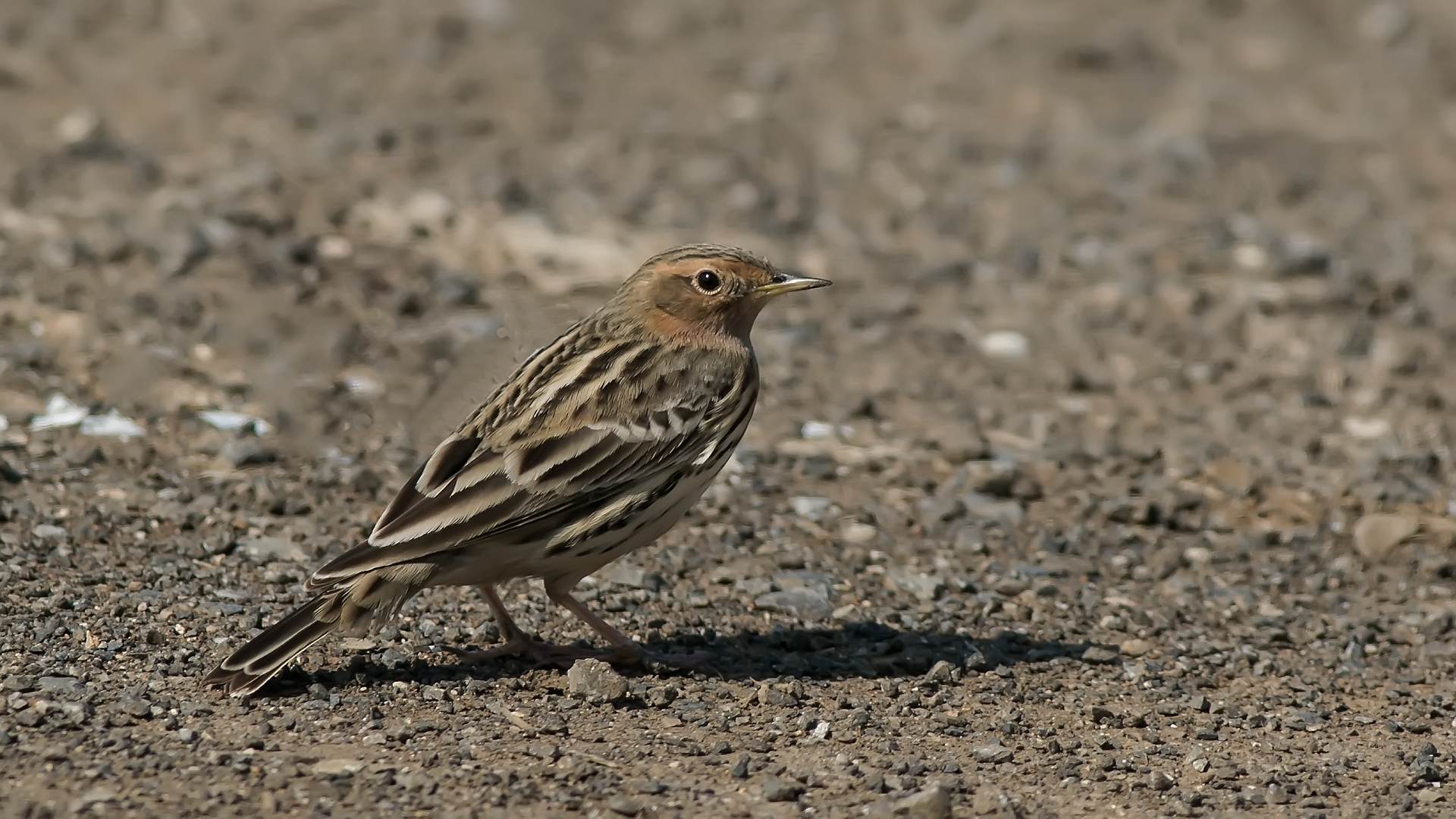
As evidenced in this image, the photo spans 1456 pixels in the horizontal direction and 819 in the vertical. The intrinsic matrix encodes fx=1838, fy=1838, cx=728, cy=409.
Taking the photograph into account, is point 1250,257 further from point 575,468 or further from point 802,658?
point 575,468

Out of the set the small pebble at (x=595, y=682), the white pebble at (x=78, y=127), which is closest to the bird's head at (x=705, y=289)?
the small pebble at (x=595, y=682)

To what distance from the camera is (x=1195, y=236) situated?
13.4 m

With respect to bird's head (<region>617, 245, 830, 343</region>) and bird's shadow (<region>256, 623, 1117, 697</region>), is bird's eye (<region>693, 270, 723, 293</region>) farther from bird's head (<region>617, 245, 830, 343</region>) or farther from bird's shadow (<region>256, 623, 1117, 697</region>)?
bird's shadow (<region>256, 623, 1117, 697</region>)

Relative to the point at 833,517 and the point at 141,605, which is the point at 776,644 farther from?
the point at 141,605

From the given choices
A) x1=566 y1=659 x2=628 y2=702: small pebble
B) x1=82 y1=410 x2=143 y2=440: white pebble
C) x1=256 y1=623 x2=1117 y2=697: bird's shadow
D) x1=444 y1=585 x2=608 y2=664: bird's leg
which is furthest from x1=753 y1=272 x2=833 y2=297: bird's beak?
x1=82 y1=410 x2=143 y2=440: white pebble

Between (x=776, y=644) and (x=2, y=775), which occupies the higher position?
(x=2, y=775)

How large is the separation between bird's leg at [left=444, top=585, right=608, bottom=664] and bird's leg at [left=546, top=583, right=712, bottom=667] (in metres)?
0.08

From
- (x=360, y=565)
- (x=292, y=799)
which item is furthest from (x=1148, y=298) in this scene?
(x=292, y=799)

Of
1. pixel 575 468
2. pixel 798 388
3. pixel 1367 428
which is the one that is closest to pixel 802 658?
pixel 575 468

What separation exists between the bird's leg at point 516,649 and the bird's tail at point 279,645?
85cm

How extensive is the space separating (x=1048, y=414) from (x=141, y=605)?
555 centimetres

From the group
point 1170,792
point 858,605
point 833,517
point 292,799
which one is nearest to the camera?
point 292,799

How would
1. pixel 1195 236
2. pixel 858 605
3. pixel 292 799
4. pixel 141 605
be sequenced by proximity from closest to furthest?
pixel 292 799 → pixel 141 605 → pixel 858 605 → pixel 1195 236

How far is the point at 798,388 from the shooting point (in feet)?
36.2
